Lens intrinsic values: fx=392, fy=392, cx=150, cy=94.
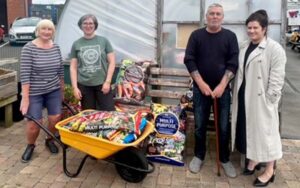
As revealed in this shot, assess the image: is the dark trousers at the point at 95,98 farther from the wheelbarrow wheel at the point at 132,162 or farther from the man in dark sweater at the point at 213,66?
the man in dark sweater at the point at 213,66

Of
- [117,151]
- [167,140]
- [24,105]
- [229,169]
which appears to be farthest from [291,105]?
[24,105]

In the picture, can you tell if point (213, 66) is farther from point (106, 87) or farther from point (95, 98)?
point (95, 98)

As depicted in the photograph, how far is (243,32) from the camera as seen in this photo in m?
5.54

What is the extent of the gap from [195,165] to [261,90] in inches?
45.8

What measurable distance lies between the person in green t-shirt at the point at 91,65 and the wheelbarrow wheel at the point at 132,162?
0.75 m

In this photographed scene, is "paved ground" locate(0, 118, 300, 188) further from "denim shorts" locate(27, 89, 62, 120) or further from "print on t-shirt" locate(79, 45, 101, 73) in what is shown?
"print on t-shirt" locate(79, 45, 101, 73)

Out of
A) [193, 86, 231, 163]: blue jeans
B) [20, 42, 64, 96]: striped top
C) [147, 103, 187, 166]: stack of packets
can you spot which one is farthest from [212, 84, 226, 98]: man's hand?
[20, 42, 64, 96]: striped top

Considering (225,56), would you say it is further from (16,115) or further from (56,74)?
(16,115)

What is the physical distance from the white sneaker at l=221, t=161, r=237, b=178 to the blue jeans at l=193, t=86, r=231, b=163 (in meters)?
0.05

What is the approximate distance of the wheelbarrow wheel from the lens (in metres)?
3.89

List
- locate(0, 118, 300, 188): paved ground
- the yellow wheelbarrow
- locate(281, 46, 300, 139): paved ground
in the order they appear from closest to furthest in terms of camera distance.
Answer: the yellow wheelbarrow
locate(0, 118, 300, 188): paved ground
locate(281, 46, 300, 139): paved ground

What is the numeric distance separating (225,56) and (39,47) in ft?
6.71

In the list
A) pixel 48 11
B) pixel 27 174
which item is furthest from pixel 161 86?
pixel 48 11

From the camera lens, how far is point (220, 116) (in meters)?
4.24
